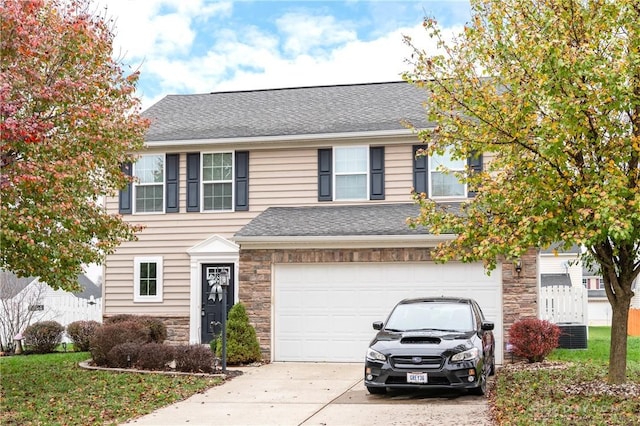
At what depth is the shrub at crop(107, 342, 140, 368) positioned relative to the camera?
51.6 feet

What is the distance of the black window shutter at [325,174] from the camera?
20.5 metres

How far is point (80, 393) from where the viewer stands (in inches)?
509

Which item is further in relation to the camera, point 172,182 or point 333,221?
point 172,182

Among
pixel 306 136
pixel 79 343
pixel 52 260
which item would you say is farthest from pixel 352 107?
pixel 52 260

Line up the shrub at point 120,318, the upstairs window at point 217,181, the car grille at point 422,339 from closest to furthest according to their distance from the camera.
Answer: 1. the car grille at point 422,339
2. the shrub at point 120,318
3. the upstairs window at point 217,181

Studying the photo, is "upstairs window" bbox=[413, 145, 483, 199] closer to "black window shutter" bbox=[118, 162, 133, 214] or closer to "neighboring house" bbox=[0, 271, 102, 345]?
"black window shutter" bbox=[118, 162, 133, 214]

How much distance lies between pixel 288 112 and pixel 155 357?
940cm

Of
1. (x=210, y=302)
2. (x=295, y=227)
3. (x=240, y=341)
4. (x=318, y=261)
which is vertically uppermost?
(x=295, y=227)

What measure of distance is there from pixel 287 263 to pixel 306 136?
12.2 ft

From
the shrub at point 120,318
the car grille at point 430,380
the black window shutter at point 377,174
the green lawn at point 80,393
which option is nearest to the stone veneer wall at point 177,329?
the shrub at point 120,318

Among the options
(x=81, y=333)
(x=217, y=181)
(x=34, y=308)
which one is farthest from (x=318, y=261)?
(x=34, y=308)

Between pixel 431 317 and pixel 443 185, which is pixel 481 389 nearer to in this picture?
pixel 431 317

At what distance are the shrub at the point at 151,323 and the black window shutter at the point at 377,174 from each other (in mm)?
6268

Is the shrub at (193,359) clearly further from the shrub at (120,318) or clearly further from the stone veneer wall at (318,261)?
the shrub at (120,318)
